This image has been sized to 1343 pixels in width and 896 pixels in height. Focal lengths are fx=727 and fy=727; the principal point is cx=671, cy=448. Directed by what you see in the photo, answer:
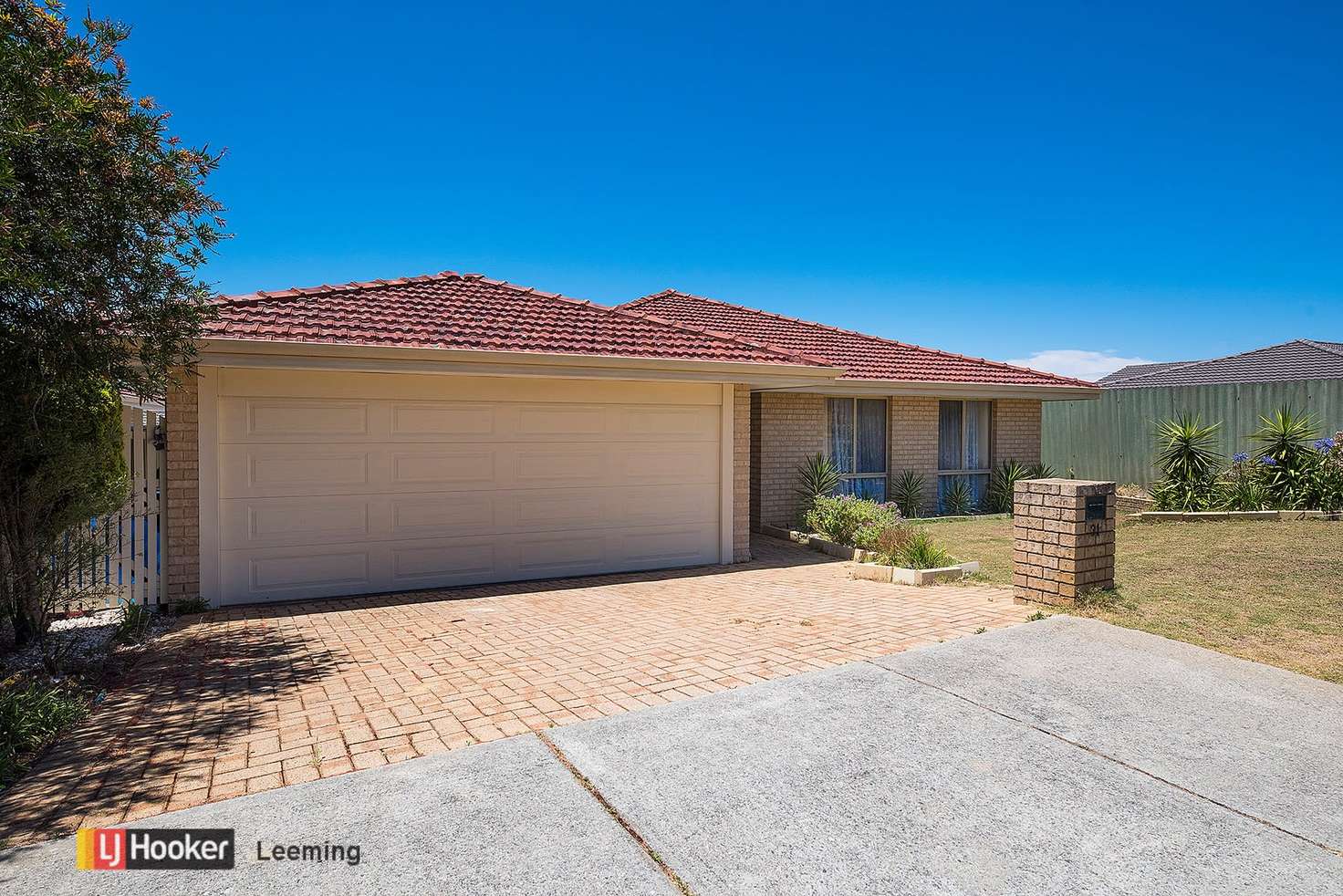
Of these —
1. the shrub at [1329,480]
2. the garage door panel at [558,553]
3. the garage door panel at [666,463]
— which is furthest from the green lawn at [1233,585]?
the garage door panel at [558,553]

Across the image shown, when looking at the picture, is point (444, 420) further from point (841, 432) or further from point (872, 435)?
point (872, 435)

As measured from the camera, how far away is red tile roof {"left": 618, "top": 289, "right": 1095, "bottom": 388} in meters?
14.3

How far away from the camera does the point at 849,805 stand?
3242 mm

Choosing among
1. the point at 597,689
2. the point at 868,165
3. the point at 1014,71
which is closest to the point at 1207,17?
the point at 1014,71


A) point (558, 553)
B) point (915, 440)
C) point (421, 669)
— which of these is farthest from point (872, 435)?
point (421, 669)

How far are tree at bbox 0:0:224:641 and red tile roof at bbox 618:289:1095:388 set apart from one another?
9160 millimetres

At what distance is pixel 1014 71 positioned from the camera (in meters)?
13.1

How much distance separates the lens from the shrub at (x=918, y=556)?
8836 mm

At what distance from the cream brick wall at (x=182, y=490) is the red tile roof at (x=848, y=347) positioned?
8.09m

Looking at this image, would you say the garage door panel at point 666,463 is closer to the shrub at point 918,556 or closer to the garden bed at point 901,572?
the garden bed at point 901,572

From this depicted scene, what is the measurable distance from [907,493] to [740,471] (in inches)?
224

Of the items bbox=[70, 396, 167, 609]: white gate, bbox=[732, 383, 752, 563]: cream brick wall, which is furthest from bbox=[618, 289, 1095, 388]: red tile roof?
bbox=[70, 396, 167, 609]: white gate

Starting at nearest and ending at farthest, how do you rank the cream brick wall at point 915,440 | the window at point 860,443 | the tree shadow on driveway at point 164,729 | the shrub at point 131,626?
1. the tree shadow on driveway at point 164,729
2. the shrub at point 131,626
3. the window at point 860,443
4. the cream brick wall at point 915,440

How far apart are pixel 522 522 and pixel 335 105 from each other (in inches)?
309
